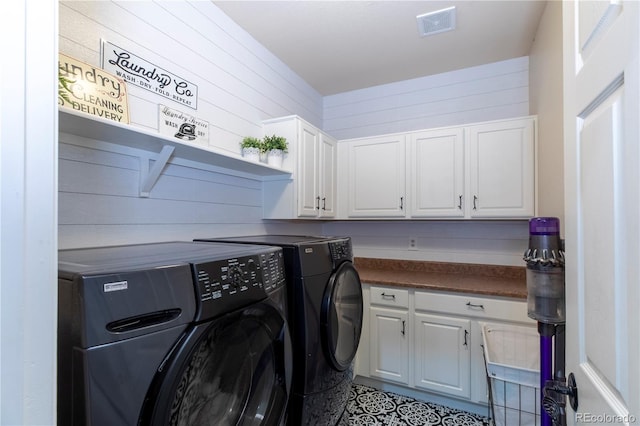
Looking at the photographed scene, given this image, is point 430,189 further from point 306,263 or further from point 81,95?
point 81,95

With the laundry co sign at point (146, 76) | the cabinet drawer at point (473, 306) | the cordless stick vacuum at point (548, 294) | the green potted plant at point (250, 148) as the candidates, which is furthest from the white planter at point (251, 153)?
the cordless stick vacuum at point (548, 294)

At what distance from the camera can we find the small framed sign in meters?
1.13

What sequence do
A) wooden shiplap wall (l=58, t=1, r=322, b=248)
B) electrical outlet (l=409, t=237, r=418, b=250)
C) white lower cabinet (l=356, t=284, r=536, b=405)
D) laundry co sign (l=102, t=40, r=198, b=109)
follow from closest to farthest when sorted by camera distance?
1. wooden shiplap wall (l=58, t=1, r=322, b=248)
2. laundry co sign (l=102, t=40, r=198, b=109)
3. white lower cabinet (l=356, t=284, r=536, b=405)
4. electrical outlet (l=409, t=237, r=418, b=250)

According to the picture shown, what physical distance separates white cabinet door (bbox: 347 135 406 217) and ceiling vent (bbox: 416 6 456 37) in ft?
2.58

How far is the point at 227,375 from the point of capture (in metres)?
0.96

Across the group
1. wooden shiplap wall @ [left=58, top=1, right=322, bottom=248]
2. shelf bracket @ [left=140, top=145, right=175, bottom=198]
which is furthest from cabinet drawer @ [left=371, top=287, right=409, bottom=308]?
shelf bracket @ [left=140, top=145, right=175, bottom=198]

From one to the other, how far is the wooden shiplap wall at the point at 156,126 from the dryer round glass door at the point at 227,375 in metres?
0.79

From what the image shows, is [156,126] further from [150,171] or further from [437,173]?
[437,173]

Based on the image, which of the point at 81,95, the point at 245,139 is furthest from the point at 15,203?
the point at 245,139

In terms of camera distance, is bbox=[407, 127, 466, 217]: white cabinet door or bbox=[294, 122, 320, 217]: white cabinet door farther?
→ bbox=[407, 127, 466, 217]: white cabinet door

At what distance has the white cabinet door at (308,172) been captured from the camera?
2.32 meters

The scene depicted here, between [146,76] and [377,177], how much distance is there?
185 cm

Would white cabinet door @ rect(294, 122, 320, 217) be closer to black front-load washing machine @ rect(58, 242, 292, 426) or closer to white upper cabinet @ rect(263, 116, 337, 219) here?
white upper cabinet @ rect(263, 116, 337, 219)
